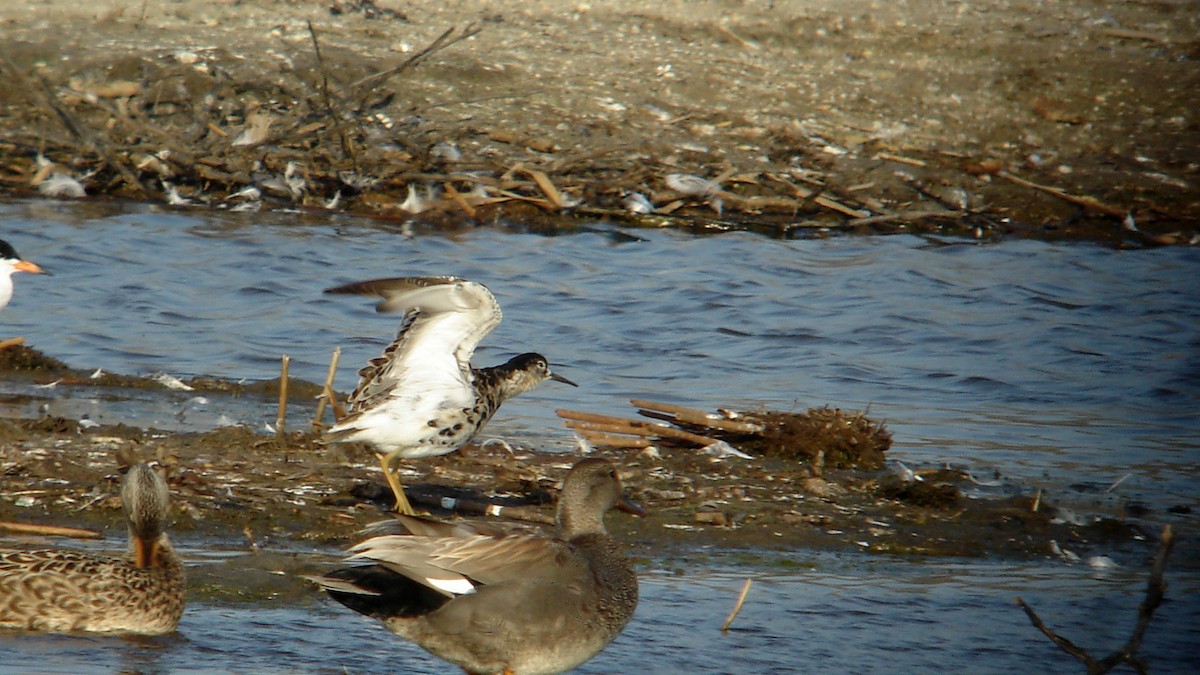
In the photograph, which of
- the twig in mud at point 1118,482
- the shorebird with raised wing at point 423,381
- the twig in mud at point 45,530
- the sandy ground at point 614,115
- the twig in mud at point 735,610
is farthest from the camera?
the sandy ground at point 614,115

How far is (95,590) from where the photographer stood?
19.1ft

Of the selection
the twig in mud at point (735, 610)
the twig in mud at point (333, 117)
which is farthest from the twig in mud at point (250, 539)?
the twig in mud at point (333, 117)

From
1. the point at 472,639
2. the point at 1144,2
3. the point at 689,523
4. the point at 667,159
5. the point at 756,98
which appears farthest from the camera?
the point at 1144,2

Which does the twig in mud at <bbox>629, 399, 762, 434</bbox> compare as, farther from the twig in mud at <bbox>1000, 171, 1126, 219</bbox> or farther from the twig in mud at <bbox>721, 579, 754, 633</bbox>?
the twig in mud at <bbox>1000, 171, 1126, 219</bbox>

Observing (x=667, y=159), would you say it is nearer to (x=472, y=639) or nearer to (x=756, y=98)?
(x=756, y=98)

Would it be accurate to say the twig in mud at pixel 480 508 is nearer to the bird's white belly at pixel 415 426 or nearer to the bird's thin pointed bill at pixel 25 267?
the bird's white belly at pixel 415 426

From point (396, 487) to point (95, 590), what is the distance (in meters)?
1.92

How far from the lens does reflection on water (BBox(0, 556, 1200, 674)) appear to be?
18.4 ft

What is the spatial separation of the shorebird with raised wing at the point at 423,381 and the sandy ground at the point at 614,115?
6.90m

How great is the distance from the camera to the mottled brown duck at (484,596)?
5062mm

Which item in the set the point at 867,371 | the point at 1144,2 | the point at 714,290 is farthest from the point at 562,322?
the point at 1144,2

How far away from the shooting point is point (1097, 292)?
13.8m

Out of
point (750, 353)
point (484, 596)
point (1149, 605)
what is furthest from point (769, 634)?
point (750, 353)

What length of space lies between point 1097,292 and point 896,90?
186 inches
